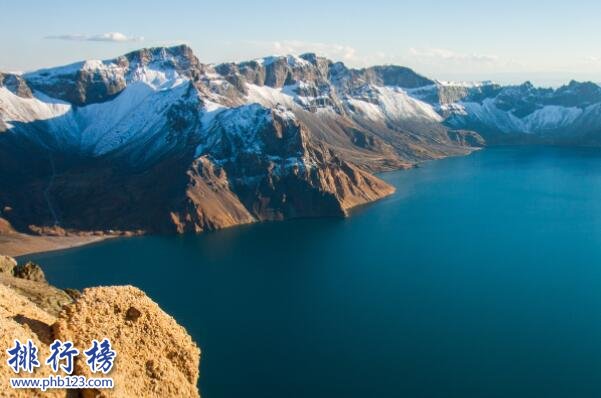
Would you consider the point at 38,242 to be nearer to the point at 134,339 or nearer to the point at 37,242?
the point at 37,242

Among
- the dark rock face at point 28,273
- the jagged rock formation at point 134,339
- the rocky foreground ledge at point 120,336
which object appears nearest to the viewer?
the rocky foreground ledge at point 120,336

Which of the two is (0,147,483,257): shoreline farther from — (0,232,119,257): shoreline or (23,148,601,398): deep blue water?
(23,148,601,398): deep blue water

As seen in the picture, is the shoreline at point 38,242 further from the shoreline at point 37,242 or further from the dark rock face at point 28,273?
the dark rock face at point 28,273

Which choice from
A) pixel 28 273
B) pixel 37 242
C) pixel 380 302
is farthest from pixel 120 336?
pixel 37 242

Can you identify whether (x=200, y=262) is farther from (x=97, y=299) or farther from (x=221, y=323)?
(x=97, y=299)

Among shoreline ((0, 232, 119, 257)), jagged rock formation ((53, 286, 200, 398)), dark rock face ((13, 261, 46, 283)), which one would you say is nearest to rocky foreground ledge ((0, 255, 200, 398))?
jagged rock formation ((53, 286, 200, 398))

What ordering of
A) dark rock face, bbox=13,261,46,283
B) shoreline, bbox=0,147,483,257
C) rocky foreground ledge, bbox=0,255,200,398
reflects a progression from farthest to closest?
1. shoreline, bbox=0,147,483,257
2. dark rock face, bbox=13,261,46,283
3. rocky foreground ledge, bbox=0,255,200,398

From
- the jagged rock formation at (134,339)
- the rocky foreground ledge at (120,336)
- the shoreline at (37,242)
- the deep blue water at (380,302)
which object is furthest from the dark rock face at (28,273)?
the shoreline at (37,242)
